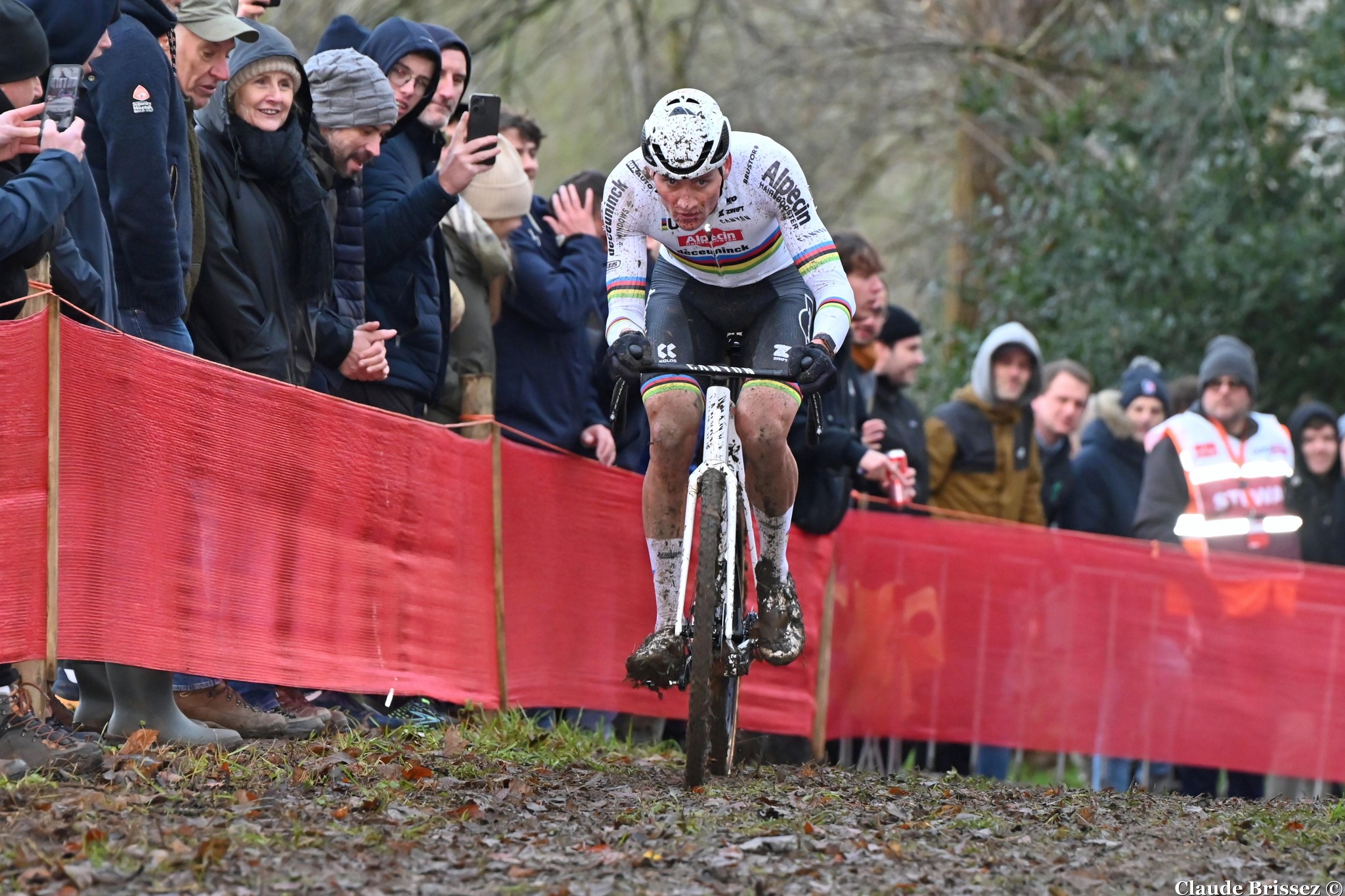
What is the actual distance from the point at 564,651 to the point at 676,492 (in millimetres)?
1756

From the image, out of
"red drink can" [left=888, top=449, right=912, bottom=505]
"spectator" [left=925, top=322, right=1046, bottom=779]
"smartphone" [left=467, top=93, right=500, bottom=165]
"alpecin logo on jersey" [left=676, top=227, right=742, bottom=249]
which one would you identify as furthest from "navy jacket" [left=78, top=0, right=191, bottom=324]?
"spectator" [left=925, top=322, right=1046, bottom=779]

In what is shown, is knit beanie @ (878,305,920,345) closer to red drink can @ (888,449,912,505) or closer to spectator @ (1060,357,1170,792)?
red drink can @ (888,449,912,505)

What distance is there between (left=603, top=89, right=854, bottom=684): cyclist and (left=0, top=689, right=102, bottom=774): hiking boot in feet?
6.71

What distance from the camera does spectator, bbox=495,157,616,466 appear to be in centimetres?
884

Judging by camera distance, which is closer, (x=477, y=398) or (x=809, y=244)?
(x=809, y=244)

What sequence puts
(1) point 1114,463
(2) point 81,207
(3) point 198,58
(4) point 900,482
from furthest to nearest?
(1) point 1114,463, (4) point 900,482, (3) point 198,58, (2) point 81,207

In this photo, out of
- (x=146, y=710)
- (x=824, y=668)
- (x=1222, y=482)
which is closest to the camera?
(x=146, y=710)

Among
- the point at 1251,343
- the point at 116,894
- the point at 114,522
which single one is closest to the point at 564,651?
the point at 114,522

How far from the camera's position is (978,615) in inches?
429

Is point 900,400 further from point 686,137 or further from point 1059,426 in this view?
point 686,137

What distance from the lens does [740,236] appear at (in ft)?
24.7

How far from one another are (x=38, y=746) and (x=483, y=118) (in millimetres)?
3429

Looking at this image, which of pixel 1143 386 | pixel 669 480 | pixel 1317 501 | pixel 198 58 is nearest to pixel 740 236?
pixel 669 480

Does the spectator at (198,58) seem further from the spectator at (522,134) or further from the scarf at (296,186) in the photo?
the spectator at (522,134)
